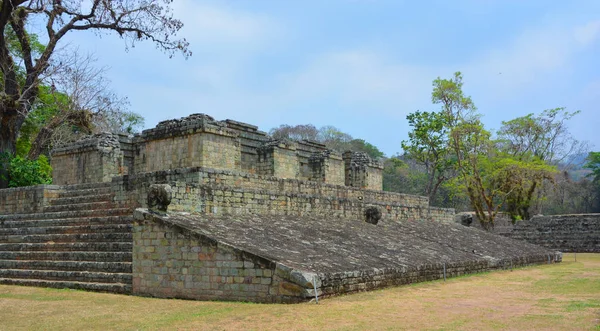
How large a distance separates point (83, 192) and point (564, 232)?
21677 mm

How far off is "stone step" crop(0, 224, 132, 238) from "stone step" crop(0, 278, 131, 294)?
1.43 m

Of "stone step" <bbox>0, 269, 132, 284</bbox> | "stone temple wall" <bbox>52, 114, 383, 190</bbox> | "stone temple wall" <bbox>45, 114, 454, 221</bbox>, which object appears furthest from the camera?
"stone temple wall" <bbox>52, 114, 383, 190</bbox>

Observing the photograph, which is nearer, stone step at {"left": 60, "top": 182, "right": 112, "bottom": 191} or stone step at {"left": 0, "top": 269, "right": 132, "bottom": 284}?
stone step at {"left": 0, "top": 269, "right": 132, "bottom": 284}

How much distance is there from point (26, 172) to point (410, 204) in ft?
45.2

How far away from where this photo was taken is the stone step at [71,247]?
10695 mm

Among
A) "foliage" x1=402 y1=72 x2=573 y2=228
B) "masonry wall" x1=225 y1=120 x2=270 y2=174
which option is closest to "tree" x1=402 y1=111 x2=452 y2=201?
"foliage" x1=402 y1=72 x2=573 y2=228

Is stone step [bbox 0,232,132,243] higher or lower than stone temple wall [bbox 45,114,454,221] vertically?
lower

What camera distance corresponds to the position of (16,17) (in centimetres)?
1898

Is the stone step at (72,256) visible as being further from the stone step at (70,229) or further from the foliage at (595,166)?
the foliage at (595,166)

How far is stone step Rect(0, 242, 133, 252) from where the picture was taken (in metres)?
10.7

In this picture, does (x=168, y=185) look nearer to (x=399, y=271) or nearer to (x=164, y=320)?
(x=164, y=320)

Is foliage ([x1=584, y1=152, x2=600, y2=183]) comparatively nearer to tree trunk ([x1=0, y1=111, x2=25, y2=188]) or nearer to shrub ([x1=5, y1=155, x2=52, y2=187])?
shrub ([x1=5, y1=155, x2=52, y2=187])

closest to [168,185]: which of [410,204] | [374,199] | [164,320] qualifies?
[164,320]

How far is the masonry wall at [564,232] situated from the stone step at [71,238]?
2091 cm
